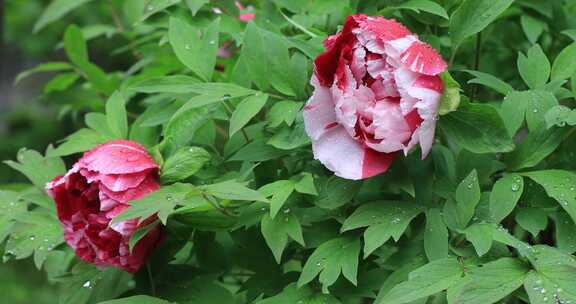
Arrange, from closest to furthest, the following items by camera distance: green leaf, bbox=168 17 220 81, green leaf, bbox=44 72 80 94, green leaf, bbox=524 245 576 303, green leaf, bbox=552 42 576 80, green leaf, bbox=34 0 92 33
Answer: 1. green leaf, bbox=524 245 576 303
2. green leaf, bbox=552 42 576 80
3. green leaf, bbox=168 17 220 81
4. green leaf, bbox=34 0 92 33
5. green leaf, bbox=44 72 80 94

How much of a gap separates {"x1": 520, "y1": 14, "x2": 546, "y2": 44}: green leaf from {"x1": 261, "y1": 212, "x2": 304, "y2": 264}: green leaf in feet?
1.63

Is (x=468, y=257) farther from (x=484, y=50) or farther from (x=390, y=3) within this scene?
(x=484, y=50)

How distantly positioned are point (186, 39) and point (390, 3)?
279mm

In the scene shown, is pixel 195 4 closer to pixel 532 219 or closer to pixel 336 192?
pixel 336 192

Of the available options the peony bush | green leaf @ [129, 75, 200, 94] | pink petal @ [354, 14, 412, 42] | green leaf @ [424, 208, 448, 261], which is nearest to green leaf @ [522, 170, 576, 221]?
the peony bush

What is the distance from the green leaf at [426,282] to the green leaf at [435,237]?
0.09 ft

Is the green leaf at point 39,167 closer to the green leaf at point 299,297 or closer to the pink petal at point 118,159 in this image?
the pink petal at point 118,159

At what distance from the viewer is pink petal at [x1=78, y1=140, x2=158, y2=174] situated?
1.02m

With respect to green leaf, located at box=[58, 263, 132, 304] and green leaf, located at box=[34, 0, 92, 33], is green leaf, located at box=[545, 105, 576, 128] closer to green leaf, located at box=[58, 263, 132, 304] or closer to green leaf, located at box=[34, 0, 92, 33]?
green leaf, located at box=[58, 263, 132, 304]

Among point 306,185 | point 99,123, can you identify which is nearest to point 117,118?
point 99,123

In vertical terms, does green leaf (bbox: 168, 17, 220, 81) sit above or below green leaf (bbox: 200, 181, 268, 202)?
above

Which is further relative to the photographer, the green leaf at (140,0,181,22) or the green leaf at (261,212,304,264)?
the green leaf at (140,0,181,22)

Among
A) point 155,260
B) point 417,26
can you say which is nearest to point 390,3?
point 417,26

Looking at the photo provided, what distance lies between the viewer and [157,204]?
917mm
